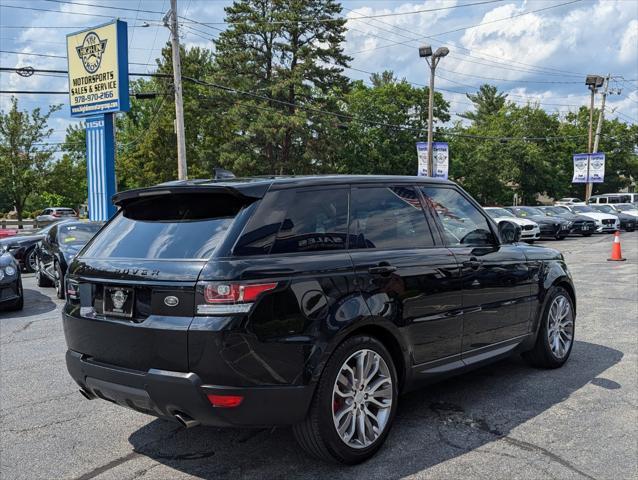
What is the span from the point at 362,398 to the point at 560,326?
283 centimetres

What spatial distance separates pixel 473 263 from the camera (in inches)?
181

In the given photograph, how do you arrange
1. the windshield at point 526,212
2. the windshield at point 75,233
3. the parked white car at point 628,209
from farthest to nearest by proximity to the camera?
the parked white car at point 628,209
the windshield at point 526,212
the windshield at point 75,233

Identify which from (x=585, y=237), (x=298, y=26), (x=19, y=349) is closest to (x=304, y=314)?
(x=19, y=349)

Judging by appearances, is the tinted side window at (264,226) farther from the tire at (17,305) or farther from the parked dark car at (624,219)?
the parked dark car at (624,219)

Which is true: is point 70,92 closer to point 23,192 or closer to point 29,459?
point 23,192

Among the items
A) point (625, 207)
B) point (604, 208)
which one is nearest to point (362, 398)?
point (604, 208)

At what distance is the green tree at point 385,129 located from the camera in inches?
2060

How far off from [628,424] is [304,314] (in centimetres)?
262

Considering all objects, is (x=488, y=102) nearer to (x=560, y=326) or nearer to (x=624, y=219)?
(x=624, y=219)

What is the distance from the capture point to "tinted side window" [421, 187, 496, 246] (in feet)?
15.0

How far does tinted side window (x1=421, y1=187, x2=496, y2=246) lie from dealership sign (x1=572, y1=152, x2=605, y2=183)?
43.0 m

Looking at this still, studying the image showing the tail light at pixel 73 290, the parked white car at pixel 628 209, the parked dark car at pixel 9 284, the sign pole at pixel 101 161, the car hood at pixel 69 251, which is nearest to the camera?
the tail light at pixel 73 290

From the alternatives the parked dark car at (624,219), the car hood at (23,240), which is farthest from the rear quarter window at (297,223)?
the parked dark car at (624,219)

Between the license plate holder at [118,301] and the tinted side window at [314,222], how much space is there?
0.87 meters
